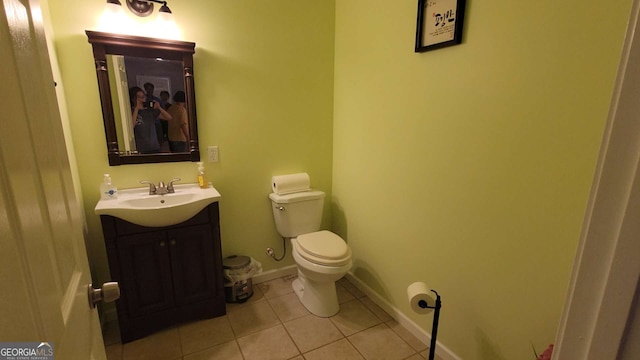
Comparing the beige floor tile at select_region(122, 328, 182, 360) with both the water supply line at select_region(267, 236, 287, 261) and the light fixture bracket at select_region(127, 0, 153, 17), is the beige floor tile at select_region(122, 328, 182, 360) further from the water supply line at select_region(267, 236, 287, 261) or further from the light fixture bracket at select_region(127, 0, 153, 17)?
the light fixture bracket at select_region(127, 0, 153, 17)

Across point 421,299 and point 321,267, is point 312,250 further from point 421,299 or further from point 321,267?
point 421,299

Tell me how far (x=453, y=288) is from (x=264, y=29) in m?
2.06

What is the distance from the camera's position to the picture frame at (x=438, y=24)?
137cm

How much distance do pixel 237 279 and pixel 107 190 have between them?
3.32 ft

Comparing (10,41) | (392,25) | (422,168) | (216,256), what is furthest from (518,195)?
(216,256)

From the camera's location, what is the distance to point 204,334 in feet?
5.98

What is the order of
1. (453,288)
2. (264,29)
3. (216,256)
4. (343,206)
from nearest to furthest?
(453,288) → (216,256) → (264,29) → (343,206)

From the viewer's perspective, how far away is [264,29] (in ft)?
6.77

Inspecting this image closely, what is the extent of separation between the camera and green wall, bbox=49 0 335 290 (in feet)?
5.50

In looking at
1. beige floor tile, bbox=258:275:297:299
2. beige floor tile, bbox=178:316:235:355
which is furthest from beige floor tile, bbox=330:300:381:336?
beige floor tile, bbox=178:316:235:355

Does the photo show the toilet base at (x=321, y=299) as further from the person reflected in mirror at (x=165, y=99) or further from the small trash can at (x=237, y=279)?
the person reflected in mirror at (x=165, y=99)

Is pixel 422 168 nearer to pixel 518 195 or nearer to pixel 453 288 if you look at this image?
pixel 518 195

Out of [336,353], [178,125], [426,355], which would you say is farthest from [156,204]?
[426,355]

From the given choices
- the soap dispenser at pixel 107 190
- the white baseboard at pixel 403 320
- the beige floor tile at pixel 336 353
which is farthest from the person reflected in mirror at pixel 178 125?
the white baseboard at pixel 403 320
